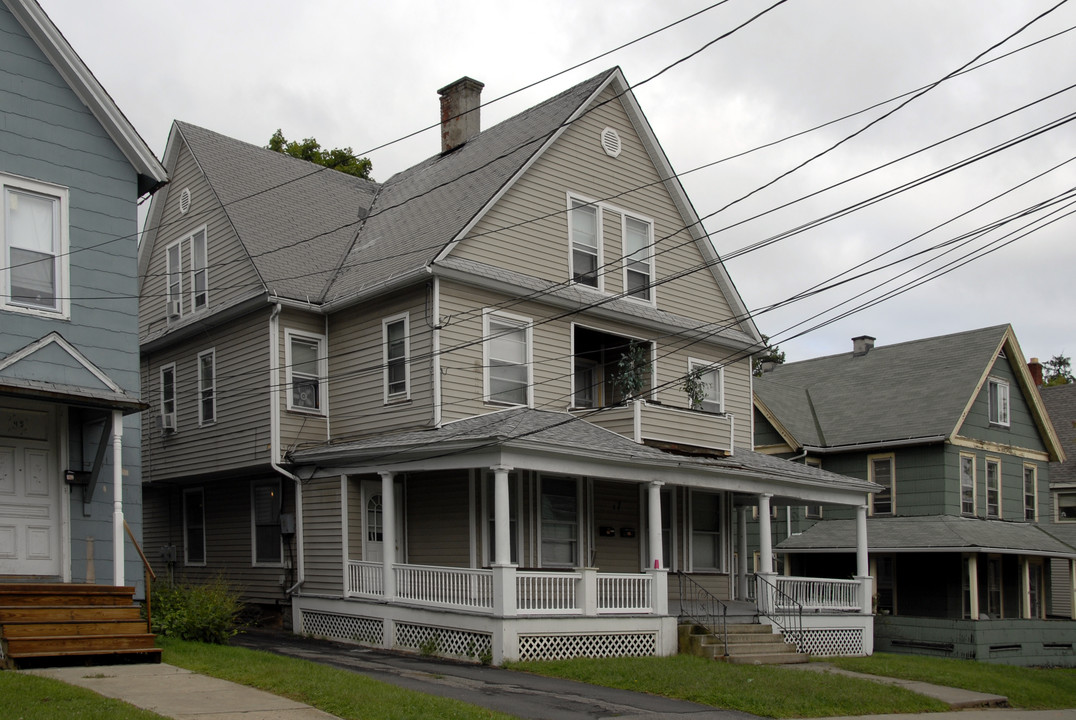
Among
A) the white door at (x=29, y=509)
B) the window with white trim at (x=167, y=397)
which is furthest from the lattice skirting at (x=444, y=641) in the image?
the window with white trim at (x=167, y=397)

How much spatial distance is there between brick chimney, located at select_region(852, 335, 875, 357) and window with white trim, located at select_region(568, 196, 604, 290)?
16684mm

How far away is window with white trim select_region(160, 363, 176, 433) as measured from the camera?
25094 mm

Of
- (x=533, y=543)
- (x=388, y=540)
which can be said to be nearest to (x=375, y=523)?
(x=388, y=540)

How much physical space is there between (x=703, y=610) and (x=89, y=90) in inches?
554

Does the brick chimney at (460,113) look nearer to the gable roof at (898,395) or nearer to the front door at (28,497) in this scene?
the gable roof at (898,395)

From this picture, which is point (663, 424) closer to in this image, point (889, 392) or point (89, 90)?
point (89, 90)

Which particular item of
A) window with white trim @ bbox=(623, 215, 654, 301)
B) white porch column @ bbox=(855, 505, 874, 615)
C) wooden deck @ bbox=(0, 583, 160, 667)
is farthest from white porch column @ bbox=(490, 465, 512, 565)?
white porch column @ bbox=(855, 505, 874, 615)

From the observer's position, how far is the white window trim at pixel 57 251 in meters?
15.8

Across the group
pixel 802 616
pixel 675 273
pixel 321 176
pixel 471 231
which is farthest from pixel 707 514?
pixel 321 176

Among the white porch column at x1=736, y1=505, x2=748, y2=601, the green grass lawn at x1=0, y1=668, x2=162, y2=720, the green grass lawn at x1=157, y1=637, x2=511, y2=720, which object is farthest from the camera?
the white porch column at x1=736, y1=505, x2=748, y2=601

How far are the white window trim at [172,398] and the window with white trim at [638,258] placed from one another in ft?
33.5

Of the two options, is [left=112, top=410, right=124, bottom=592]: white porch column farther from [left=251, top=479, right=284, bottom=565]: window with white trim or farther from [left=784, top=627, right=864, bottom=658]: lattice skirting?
[left=784, top=627, right=864, bottom=658]: lattice skirting

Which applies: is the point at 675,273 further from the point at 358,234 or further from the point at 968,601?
the point at 968,601

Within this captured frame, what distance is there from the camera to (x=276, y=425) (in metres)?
21.9
